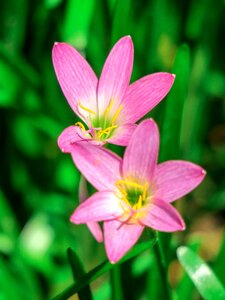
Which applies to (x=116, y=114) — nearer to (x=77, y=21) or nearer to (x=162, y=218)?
(x=162, y=218)

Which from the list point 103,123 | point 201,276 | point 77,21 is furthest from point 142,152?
point 77,21

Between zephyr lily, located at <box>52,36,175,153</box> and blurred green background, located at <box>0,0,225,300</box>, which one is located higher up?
zephyr lily, located at <box>52,36,175,153</box>

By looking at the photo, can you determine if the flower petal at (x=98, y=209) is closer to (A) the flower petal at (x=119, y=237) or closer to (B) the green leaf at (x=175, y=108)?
(A) the flower petal at (x=119, y=237)

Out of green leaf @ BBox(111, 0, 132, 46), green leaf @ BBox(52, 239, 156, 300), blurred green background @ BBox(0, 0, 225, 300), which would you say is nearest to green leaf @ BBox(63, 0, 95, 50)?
blurred green background @ BBox(0, 0, 225, 300)

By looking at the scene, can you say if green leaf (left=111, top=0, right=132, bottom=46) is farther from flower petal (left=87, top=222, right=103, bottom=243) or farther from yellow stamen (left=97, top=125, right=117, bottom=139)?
flower petal (left=87, top=222, right=103, bottom=243)

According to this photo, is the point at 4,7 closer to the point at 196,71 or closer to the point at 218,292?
the point at 196,71

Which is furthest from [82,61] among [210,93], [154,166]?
[210,93]

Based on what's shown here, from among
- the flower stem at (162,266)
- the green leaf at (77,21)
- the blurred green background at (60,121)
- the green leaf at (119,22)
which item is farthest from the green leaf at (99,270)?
the green leaf at (77,21)
